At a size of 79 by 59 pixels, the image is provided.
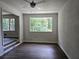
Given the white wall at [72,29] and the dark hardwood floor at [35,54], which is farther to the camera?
the dark hardwood floor at [35,54]

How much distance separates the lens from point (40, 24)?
834cm

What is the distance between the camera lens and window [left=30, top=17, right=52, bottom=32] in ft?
26.9

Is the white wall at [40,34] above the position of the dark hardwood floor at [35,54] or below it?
above

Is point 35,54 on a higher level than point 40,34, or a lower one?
lower

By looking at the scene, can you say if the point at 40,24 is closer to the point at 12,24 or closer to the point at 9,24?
the point at 12,24

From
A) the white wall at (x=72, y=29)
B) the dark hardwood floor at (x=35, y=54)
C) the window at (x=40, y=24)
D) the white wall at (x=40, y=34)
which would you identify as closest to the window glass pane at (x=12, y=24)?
the white wall at (x=40, y=34)

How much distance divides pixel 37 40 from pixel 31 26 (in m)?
1.29

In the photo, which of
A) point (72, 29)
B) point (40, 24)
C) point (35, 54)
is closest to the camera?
→ point (72, 29)

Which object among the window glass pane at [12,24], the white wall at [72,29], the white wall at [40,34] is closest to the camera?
the white wall at [72,29]

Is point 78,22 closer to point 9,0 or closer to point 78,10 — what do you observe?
point 78,10

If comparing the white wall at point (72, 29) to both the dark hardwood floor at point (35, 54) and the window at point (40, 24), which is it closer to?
the dark hardwood floor at point (35, 54)

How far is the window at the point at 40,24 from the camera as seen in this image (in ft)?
26.9

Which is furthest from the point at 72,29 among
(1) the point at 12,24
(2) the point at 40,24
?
(1) the point at 12,24

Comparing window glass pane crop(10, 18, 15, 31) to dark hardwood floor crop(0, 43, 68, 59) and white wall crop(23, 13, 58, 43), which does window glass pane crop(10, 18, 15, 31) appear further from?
dark hardwood floor crop(0, 43, 68, 59)
